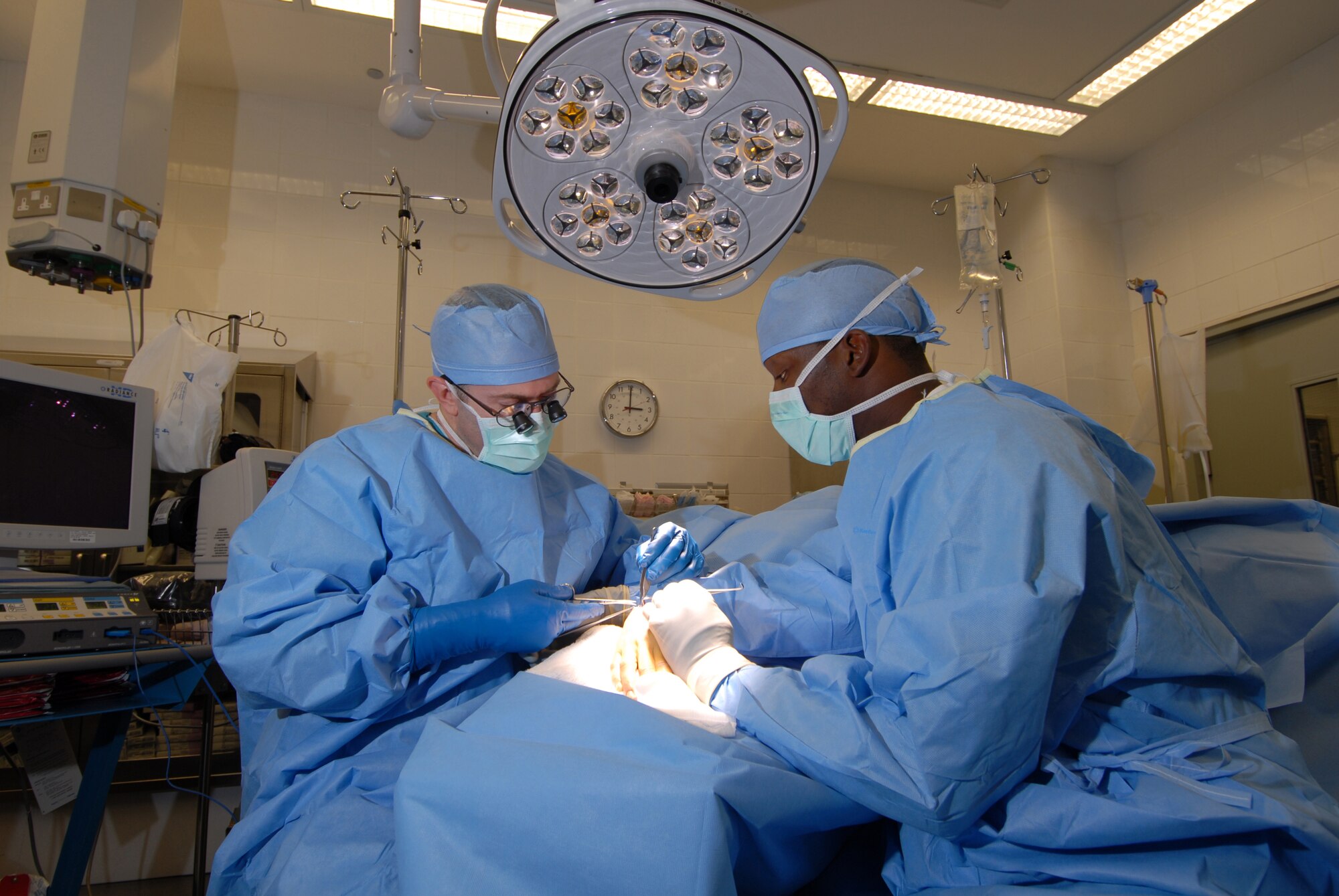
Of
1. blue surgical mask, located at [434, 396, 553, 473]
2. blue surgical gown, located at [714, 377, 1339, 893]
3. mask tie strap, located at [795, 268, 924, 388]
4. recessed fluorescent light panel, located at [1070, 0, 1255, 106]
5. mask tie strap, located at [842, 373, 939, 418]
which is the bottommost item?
blue surgical gown, located at [714, 377, 1339, 893]

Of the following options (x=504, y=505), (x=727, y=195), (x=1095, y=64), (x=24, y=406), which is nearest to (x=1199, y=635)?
(x=727, y=195)

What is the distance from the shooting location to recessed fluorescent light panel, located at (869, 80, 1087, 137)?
4.45 m

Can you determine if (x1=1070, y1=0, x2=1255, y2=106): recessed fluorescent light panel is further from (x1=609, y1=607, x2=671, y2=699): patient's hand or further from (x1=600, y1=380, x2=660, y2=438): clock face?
(x1=609, y1=607, x2=671, y2=699): patient's hand

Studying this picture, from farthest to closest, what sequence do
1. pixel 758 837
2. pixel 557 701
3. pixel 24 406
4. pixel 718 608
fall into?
1. pixel 24 406
2. pixel 718 608
3. pixel 557 701
4. pixel 758 837

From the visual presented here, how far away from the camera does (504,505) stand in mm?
1780

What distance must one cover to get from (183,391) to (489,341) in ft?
5.36

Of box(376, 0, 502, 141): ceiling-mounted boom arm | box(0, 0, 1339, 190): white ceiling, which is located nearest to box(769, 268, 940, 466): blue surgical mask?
box(376, 0, 502, 141): ceiling-mounted boom arm

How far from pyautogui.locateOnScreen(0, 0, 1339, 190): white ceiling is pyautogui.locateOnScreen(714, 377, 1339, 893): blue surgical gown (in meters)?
3.22

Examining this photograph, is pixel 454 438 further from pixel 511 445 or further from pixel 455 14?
pixel 455 14

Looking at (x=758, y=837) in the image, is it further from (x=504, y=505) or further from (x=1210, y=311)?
(x=1210, y=311)

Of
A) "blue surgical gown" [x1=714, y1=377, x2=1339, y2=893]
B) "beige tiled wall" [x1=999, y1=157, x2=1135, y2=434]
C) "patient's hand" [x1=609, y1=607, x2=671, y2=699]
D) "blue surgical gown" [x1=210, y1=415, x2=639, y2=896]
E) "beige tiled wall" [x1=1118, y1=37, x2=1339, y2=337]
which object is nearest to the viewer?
"blue surgical gown" [x1=714, y1=377, x2=1339, y2=893]

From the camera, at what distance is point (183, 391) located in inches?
111

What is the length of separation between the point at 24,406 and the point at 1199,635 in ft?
8.83

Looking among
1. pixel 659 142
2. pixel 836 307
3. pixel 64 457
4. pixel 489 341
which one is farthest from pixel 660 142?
pixel 64 457
